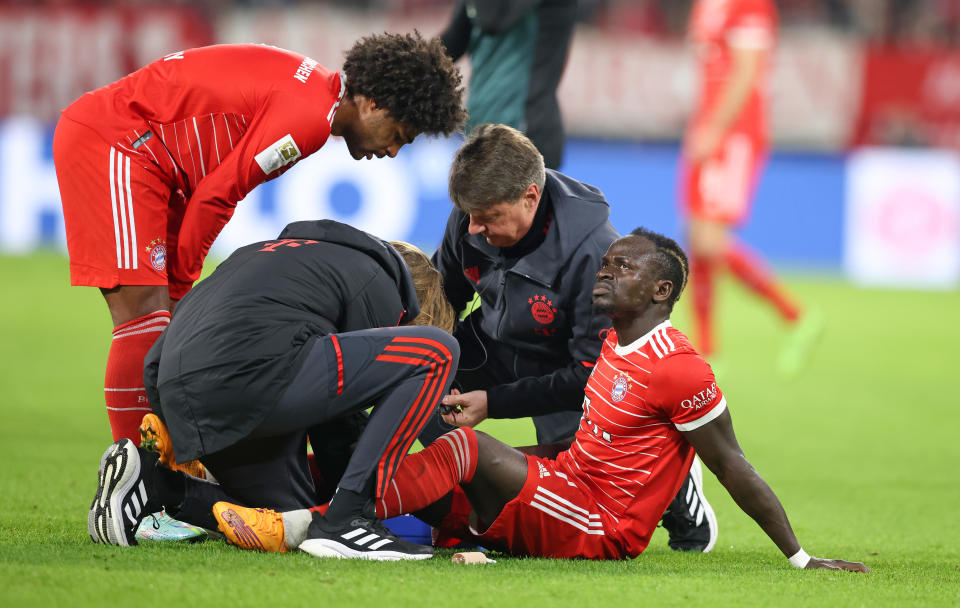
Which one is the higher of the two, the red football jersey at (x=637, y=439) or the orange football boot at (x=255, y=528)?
the red football jersey at (x=637, y=439)

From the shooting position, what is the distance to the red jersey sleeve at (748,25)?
716 cm

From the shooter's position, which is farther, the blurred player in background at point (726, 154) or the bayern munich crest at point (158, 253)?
the blurred player in background at point (726, 154)

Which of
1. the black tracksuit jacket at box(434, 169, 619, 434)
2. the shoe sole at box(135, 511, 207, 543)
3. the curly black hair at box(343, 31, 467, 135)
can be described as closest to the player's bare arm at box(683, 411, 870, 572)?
the black tracksuit jacket at box(434, 169, 619, 434)

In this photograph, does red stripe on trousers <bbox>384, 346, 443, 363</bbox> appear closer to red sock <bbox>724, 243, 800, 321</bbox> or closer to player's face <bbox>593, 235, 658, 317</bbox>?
player's face <bbox>593, 235, 658, 317</bbox>

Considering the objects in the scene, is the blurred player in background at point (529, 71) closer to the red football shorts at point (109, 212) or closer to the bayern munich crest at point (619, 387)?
the red football shorts at point (109, 212)

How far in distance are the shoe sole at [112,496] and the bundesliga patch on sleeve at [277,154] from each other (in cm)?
95

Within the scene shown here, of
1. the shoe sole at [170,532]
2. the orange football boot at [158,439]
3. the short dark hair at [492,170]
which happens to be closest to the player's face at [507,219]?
the short dark hair at [492,170]

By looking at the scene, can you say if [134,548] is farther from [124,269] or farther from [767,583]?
[767,583]

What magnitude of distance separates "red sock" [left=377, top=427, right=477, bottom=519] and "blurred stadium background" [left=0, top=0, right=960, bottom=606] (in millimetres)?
237

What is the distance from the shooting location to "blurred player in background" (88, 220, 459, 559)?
2.87m

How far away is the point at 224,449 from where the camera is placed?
2.96 meters

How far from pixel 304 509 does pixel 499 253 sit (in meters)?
1.07

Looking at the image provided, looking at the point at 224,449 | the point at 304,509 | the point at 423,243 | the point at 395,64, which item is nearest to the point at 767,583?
the point at 304,509

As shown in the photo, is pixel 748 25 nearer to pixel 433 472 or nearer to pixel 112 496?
pixel 433 472
